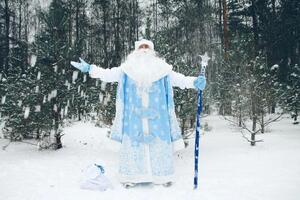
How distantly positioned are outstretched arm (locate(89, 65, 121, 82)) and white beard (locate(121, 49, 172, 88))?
196mm

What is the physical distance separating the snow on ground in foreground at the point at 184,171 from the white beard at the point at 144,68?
1724mm

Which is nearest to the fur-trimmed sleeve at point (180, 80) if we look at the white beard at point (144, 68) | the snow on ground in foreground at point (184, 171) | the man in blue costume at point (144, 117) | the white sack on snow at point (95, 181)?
the man in blue costume at point (144, 117)

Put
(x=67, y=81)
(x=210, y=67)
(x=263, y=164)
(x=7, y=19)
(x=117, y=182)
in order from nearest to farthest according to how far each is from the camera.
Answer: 1. (x=117, y=182)
2. (x=263, y=164)
3. (x=67, y=81)
4. (x=7, y=19)
5. (x=210, y=67)

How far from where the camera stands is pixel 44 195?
4609 mm

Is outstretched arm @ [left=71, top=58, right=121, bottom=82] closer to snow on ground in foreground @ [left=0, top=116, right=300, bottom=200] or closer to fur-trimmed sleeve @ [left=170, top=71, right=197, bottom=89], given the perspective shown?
fur-trimmed sleeve @ [left=170, top=71, right=197, bottom=89]

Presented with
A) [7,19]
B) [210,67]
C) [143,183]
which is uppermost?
[7,19]

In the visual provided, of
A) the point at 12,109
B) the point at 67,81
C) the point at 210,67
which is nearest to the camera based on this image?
the point at 67,81

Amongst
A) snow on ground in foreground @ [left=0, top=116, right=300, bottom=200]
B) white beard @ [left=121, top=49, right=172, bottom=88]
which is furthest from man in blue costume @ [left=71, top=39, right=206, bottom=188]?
snow on ground in foreground @ [left=0, top=116, right=300, bottom=200]

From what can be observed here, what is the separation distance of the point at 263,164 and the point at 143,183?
2392mm

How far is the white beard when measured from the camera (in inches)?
213

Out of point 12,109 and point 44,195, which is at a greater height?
point 12,109

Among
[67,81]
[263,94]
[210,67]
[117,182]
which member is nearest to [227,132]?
[263,94]

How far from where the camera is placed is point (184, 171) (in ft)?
20.3

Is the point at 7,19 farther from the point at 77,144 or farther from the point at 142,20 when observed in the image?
the point at 77,144
